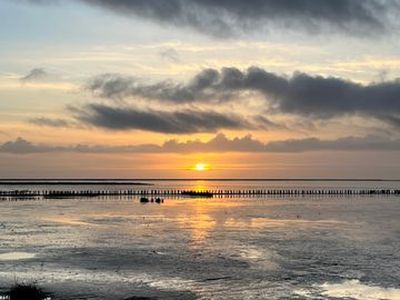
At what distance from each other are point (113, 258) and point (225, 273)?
10547mm

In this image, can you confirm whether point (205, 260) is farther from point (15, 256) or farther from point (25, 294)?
point (25, 294)

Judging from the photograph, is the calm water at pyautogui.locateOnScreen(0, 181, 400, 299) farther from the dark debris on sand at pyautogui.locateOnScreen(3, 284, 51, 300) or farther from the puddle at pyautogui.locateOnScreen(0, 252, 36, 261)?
the dark debris on sand at pyautogui.locateOnScreen(3, 284, 51, 300)

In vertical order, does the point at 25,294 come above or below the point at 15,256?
above

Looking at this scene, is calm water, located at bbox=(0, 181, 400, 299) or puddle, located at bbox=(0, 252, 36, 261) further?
puddle, located at bbox=(0, 252, 36, 261)

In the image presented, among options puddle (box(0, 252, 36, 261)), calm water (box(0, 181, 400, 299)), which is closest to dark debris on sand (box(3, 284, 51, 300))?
calm water (box(0, 181, 400, 299))

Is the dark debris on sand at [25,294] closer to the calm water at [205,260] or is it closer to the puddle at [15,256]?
the calm water at [205,260]

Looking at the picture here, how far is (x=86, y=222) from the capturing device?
248 feet

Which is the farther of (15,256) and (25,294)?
(15,256)

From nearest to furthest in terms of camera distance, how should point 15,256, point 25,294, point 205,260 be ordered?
point 25,294, point 205,260, point 15,256

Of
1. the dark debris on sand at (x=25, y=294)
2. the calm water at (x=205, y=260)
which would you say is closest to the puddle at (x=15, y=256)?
the calm water at (x=205, y=260)

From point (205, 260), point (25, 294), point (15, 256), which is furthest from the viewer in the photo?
point (15, 256)

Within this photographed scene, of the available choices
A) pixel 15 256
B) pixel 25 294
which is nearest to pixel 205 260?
pixel 15 256

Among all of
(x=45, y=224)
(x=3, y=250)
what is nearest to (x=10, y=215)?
(x=45, y=224)

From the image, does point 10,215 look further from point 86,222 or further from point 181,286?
point 181,286
